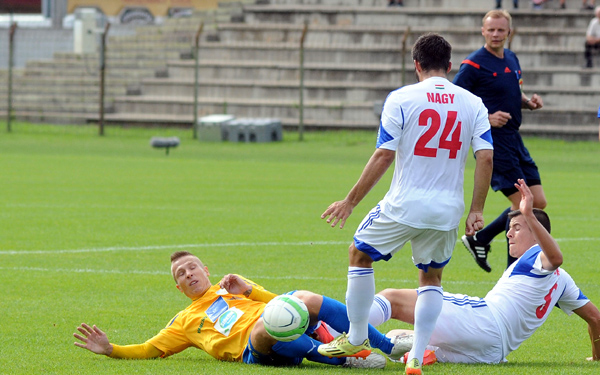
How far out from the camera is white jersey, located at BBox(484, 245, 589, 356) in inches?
239

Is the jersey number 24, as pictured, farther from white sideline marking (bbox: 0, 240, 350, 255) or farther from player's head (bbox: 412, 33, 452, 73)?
white sideline marking (bbox: 0, 240, 350, 255)

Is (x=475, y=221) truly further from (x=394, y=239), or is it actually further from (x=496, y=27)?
(x=496, y=27)

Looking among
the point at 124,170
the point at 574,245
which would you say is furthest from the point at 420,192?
the point at 124,170

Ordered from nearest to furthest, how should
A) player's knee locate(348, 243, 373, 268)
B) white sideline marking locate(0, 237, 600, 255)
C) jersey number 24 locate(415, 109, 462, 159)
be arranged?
jersey number 24 locate(415, 109, 462, 159) < player's knee locate(348, 243, 373, 268) < white sideline marking locate(0, 237, 600, 255)

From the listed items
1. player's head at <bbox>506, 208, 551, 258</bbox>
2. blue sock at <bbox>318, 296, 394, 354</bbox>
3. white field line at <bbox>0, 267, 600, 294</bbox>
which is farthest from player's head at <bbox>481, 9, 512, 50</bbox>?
blue sock at <bbox>318, 296, 394, 354</bbox>

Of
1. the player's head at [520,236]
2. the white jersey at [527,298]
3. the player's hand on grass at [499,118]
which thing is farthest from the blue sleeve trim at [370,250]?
the player's hand on grass at [499,118]

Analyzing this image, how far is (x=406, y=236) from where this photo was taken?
5711mm

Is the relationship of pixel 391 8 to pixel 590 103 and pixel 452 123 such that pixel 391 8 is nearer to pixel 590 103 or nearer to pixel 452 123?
pixel 590 103

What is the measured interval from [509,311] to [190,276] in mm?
2092

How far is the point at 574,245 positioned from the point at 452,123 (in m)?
6.38

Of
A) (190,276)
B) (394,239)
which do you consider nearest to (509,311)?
(394,239)

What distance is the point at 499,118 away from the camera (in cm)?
870

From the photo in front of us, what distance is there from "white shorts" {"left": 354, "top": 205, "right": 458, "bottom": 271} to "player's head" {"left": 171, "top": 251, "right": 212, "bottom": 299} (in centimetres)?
126

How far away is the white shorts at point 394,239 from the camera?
5.67 m
